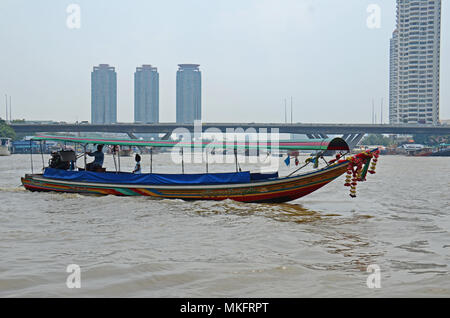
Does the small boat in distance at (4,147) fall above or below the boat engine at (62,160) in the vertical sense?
below

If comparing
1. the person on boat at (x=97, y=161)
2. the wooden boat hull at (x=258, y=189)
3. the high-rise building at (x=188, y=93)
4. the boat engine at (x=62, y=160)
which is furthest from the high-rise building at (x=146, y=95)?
the wooden boat hull at (x=258, y=189)

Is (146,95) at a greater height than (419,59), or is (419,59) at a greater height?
(419,59)

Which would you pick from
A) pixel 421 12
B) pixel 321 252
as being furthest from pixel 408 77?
pixel 321 252

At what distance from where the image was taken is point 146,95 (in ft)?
464


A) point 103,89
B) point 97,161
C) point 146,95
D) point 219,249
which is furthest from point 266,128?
point 219,249

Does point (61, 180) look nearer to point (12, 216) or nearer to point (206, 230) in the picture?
point (12, 216)

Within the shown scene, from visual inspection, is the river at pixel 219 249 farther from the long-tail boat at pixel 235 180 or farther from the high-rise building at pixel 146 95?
the high-rise building at pixel 146 95

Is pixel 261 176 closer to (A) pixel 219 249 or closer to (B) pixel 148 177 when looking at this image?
(B) pixel 148 177

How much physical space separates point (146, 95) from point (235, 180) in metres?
132

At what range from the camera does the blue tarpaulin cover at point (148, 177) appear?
13.2 metres

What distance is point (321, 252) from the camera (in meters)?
7.50

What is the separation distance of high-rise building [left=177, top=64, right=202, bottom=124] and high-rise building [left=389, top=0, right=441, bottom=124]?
205ft

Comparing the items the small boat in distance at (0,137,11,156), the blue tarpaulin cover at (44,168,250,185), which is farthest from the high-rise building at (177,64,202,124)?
the blue tarpaulin cover at (44,168,250,185)
